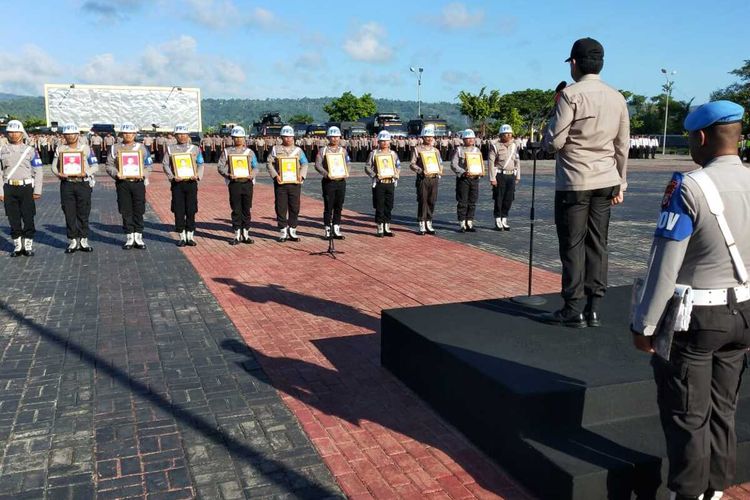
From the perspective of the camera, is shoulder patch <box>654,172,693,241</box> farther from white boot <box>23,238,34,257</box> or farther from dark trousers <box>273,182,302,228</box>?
white boot <box>23,238,34,257</box>

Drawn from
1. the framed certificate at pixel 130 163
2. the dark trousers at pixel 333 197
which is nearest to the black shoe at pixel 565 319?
the dark trousers at pixel 333 197

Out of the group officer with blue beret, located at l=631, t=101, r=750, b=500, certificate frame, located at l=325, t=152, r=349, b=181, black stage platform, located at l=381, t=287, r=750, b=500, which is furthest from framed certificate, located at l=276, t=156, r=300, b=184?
officer with blue beret, located at l=631, t=101, r=750, b=500

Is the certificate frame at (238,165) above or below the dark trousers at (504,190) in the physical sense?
above

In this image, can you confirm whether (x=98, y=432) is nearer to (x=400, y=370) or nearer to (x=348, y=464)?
(x=348, y=464)

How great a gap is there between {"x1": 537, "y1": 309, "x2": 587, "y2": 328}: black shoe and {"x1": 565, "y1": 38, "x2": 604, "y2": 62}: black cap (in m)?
1.90

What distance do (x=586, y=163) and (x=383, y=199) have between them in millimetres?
7812

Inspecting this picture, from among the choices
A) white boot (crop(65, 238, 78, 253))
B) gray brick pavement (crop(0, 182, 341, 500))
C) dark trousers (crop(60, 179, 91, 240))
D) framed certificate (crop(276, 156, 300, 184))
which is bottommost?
gray brick pavement (crop(0, 182, 341, 500))

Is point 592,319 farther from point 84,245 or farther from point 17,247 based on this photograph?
point 17,247

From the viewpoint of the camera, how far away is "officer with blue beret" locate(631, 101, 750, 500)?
2682 millimetres

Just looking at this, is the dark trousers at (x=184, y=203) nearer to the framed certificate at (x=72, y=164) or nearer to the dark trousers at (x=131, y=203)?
the dark trousers at (x=131, y=203)

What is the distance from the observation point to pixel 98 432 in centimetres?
425

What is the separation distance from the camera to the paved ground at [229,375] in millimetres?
3707

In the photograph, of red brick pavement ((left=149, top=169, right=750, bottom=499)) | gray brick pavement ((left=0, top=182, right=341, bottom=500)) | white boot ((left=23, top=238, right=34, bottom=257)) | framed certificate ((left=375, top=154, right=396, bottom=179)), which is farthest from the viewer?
framed certificate ((left=375, top=154, right=396, bottom=179))

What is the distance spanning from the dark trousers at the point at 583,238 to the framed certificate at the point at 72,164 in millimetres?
8323
